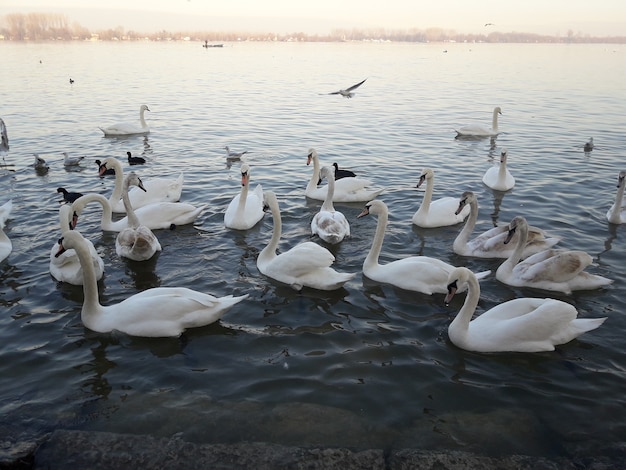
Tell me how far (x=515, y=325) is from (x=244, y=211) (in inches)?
248

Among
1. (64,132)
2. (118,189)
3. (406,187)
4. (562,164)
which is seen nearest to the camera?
(118,189)

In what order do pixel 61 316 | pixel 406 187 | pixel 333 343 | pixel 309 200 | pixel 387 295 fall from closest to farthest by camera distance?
pixel 333 343 → pixel 61 316 → pixel 387 295 → pixel 309 200 → pixel 406 187

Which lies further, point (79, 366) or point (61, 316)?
point (61, 316)

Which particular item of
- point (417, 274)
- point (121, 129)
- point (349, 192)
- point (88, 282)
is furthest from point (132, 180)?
point (121, 129)

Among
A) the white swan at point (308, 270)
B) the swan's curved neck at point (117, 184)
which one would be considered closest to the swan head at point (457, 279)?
the white swan at point (308, 270)

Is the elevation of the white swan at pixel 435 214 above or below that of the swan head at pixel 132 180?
below

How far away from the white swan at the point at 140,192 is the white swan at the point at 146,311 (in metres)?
5.14

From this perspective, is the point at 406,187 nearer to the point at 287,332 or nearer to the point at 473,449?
the point at 287,332

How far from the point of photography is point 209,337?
23.5 ft

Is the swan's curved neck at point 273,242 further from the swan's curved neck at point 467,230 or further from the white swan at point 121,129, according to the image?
the white swan at point 121,129

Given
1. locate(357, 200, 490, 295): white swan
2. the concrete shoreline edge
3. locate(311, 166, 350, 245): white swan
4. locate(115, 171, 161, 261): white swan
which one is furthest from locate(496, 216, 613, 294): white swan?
locate(115, 171, 161, 261): white swan

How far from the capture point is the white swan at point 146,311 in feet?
22.7

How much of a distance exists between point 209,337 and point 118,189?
21.1 ft

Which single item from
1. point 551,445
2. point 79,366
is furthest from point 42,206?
point 551,445
